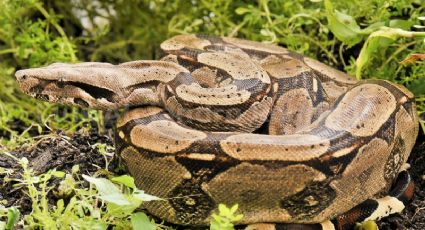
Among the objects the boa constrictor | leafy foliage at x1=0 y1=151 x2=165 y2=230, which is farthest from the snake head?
leafy foliage at x1=0 y1=151 x2=165 y2=230

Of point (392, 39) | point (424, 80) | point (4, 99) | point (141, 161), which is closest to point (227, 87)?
point (141, 161)

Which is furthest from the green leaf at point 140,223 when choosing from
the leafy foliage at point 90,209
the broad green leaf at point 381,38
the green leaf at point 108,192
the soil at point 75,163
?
the broad green leaf at point 381,38

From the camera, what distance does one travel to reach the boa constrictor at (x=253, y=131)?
12.4 feet

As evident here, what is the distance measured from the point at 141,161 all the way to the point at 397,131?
5.14 ft

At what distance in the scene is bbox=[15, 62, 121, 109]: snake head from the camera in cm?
450

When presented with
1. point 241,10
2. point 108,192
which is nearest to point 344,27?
point 241,10

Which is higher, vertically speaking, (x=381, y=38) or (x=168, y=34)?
(x=381, y=38)

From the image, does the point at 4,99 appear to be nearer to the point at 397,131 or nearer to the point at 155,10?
the point at 155,10

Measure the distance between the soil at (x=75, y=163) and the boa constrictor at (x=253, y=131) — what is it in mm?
117

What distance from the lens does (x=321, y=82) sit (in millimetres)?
4984

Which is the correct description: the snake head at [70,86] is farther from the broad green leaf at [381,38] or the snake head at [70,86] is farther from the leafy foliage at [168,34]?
the broad green leaf at [381,38]

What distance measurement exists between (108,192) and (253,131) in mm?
1346

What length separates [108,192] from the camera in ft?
11.2

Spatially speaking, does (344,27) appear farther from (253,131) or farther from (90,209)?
(90,209)
